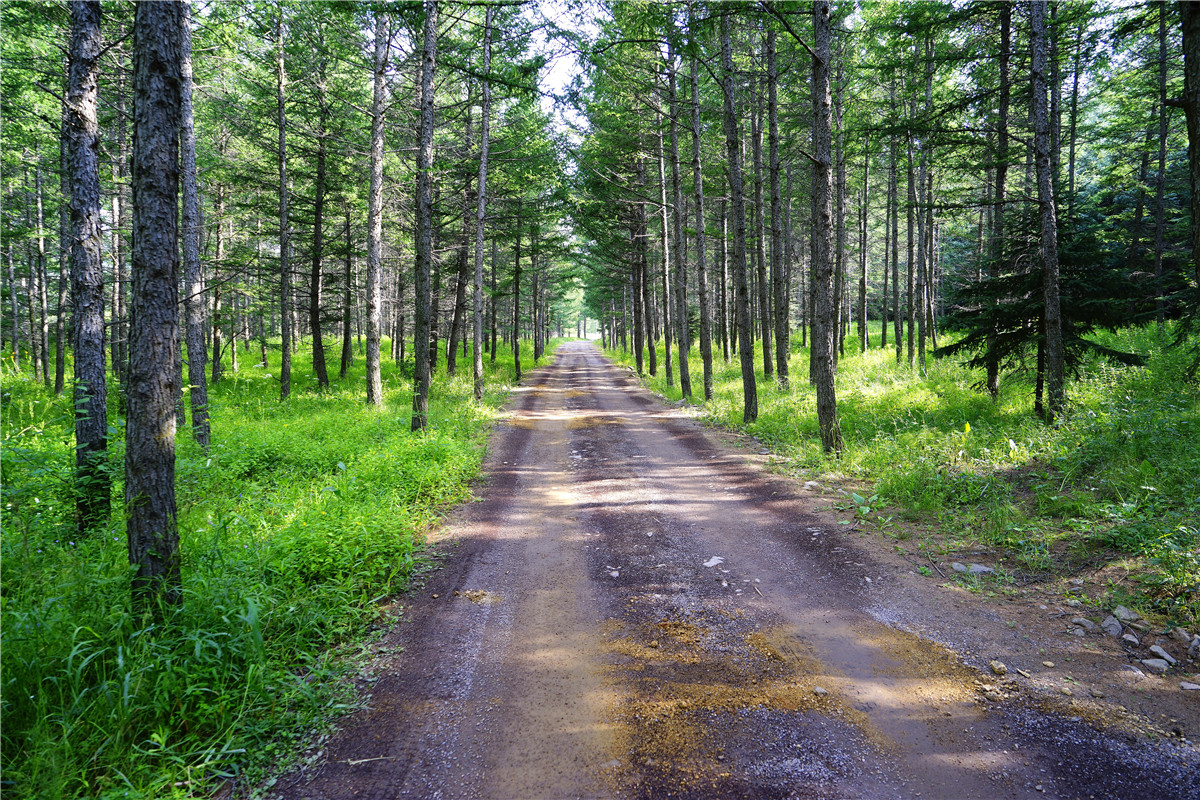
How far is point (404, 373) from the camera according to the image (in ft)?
75.9

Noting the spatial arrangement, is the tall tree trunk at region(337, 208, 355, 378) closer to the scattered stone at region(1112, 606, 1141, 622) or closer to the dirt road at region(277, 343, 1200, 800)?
the dirt road at region(277, 343, 1200, 800)

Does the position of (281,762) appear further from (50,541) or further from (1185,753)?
(1185,753)

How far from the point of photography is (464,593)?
201 inches

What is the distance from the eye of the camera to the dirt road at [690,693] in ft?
9.34

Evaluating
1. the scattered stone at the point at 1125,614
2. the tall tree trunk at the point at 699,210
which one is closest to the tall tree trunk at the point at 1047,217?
the scattered stone at the point at 1125,614

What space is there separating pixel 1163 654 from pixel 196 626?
7.00 metres

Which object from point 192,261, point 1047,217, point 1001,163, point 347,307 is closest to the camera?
point 1047,217

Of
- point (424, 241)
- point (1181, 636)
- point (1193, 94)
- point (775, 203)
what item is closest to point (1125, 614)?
point (1181, 636)

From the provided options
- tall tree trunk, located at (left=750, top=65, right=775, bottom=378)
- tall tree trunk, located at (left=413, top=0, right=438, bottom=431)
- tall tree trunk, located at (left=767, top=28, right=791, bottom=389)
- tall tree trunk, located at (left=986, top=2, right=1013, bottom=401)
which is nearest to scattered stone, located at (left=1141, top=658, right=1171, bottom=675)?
tall tree trunk, located at (left=986, top=2, right=1013, bottom=401)

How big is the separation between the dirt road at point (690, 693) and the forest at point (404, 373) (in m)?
0.71

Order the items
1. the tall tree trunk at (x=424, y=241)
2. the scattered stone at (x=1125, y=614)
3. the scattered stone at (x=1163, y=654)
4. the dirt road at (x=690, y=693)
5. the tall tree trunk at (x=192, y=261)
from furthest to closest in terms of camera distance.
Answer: the tall tree trunk at (x=424, y=241) < the tall tree trunk at (x=192, y=261) < the scattered stone at (x=1125, y=614) < the scattered stone at (x=1163, y=654) < the dirt road at (x=690, y=693)

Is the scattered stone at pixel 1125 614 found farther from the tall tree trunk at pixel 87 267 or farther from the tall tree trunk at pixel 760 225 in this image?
the tall tree trunk at pixel 760 225

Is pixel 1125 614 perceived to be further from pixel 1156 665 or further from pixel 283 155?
pixel 283 155

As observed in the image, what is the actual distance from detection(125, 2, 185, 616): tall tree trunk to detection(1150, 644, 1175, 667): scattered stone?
23.2ft
